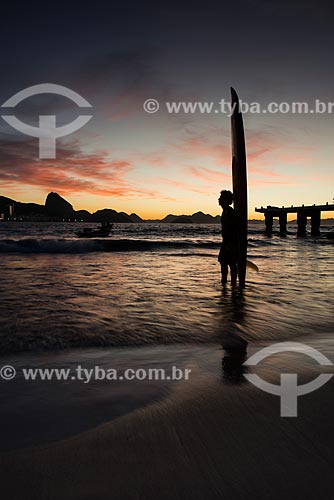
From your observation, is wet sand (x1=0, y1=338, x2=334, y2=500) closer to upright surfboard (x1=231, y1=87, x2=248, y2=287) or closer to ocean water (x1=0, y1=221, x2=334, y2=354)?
ocean water (x1=0, y1=221, x2=334, y2=354)

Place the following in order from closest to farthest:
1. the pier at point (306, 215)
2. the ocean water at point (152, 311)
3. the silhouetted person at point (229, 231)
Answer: the ocean water at point (152, 311), the silhouetted person at point (229, 231), the pier at point (306, 215)

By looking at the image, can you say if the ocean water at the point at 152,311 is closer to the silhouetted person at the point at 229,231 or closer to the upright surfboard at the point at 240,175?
the silhouetted person at the point at 229,231

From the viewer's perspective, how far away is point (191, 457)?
1604 millimetres

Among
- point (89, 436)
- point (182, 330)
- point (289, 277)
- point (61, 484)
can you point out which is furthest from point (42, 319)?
point (289, 277)

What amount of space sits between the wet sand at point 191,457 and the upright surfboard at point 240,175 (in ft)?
19.9

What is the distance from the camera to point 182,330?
4324 millimetres

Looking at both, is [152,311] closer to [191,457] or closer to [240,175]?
[191,457]

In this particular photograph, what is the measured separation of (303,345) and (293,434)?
209 centimetres

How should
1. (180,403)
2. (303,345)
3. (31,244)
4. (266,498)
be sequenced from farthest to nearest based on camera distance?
(31,244), (303,345), (180,403), (266,498)

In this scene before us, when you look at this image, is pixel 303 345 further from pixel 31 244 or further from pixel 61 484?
pixel 31 244

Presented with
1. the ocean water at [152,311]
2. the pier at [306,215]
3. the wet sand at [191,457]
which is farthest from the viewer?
the pier at [306,215]

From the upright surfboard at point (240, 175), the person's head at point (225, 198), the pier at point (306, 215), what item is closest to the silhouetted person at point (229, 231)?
the person's head at point (225, 198)

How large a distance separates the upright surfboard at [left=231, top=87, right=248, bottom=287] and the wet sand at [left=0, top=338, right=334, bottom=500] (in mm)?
6073

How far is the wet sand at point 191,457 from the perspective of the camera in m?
1.36
